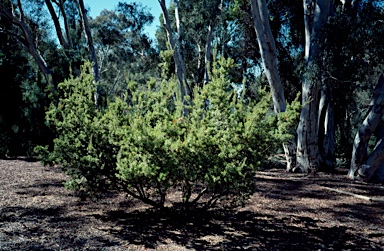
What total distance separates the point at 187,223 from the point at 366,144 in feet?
19.1

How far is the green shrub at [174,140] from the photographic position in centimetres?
373

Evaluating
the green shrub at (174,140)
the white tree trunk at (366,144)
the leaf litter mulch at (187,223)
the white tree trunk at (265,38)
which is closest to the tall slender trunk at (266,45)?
the white tree trunk at (265,38)

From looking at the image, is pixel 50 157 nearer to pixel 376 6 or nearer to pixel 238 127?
pixel 238 127

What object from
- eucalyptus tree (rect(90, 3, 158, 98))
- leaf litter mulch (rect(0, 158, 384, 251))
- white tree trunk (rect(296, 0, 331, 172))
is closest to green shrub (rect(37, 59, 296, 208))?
leaf litter mulch (rect(0, 158, 384, 251))

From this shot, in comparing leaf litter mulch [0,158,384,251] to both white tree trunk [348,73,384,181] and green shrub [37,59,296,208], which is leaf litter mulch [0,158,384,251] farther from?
white tree trunk [348,73,384,181]

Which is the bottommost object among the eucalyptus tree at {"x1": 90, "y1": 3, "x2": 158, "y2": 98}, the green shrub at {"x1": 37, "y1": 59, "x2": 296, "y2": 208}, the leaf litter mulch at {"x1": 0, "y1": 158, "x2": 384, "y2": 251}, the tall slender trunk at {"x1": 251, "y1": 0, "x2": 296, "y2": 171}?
the leaf litter mulch at {"x1": 0, "y1": 158, "x2": 384, "y2": 251}

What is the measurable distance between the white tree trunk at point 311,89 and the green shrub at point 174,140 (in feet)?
16.6

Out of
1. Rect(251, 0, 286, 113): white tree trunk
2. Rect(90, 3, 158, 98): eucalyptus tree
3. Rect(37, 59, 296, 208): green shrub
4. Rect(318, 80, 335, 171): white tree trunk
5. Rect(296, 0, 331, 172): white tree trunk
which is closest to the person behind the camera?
Rect(37, 59, 296, 208): green shrub

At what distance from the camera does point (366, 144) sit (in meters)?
8.39

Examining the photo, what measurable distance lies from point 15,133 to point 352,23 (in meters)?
11.2

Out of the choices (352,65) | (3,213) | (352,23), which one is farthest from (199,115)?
(352,65)

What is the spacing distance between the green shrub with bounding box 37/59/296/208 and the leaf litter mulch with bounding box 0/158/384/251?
0.59 meters

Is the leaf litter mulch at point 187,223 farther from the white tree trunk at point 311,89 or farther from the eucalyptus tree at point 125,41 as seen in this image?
the eucalyptus tree at point 125,41

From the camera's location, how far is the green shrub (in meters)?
3.73
